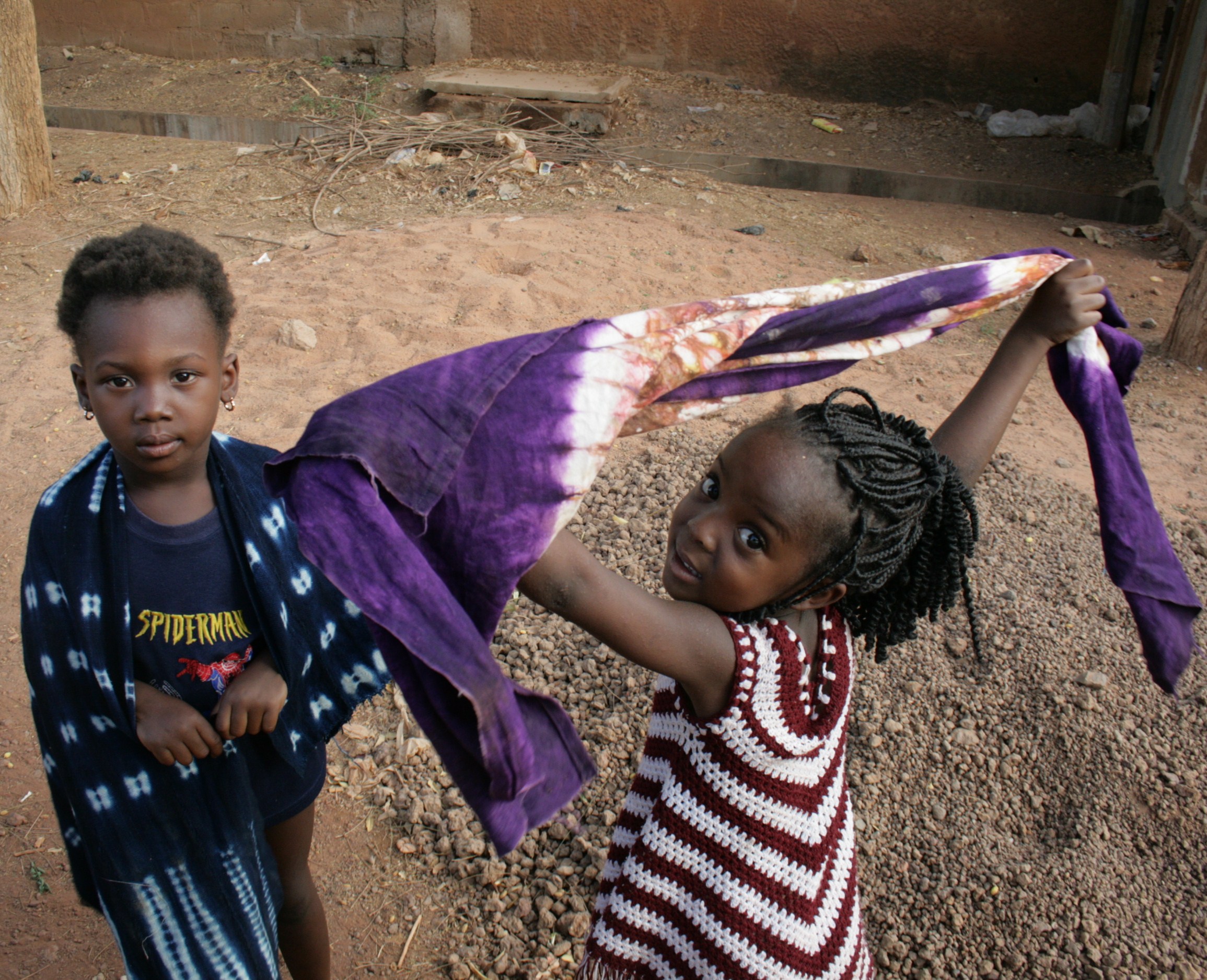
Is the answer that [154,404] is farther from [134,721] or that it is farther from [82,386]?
[134,721]

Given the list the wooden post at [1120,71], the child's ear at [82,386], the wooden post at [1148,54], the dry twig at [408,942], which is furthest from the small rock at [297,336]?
the wooden post at [1148,54]

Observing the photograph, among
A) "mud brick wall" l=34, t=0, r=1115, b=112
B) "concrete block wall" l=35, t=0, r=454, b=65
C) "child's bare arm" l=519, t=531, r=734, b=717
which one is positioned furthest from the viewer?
"concrete block wall" l=35, t=0, r=454, b=65

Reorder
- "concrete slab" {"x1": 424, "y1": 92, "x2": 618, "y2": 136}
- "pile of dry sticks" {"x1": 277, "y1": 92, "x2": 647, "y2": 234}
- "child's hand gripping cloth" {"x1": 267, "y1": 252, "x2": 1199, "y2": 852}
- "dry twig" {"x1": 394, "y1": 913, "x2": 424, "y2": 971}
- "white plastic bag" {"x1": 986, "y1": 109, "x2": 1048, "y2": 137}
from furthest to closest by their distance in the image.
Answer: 1. "white plastic bag" {"x1": 986, "y1": 109, "x2": 1048, "y2": 137}
2. "concrete slab" {"x1": 424, "y1": 92, "x2": 618, "y2": 136}
3. "pile of dry sticks" {"x1": 277, "y1": 92, "x2": 647, "y2": 234}
4. "dry twig" {"x1": 394, "y1": 913, "x2": 424, "y2": 971}
5. "child's hand gripping cloth" {"x1": 267, "y1": 252, "x2": 1199, "y2": 852}

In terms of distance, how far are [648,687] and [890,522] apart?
1.55m

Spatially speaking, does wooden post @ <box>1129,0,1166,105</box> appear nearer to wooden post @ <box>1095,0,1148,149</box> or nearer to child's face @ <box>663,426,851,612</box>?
wooden post @ <box>1095,0,1148,149</box>

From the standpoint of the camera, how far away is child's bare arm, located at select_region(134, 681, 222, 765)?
1.49 metres

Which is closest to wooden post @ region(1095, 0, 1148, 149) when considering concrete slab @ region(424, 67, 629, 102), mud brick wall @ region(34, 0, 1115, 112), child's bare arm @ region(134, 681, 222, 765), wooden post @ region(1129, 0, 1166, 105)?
wooden post @ region(1129, 0, 1166, 105)

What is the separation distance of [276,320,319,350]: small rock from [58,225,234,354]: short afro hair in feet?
11.2

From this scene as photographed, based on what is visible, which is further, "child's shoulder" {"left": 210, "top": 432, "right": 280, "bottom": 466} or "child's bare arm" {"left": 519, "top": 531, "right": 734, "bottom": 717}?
"child's shoulder" {"left": 210, "top": 432, "right": 280, "bottom": 466}

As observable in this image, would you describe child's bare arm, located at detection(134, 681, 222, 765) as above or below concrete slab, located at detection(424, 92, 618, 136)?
below

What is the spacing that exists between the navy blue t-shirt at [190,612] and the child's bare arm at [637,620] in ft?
2.10

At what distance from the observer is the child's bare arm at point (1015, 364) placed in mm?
1637

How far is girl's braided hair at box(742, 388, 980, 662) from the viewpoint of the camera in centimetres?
143

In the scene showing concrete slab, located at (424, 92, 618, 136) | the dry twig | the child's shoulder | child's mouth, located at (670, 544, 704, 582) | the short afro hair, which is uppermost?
concrete slab, located at (424, 92, 618, 136)
